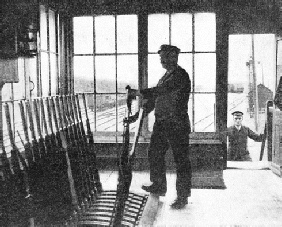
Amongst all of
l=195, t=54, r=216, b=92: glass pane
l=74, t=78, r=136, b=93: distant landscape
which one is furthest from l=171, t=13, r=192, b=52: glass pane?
l=74, t=78, r=136, b=93: distant landscape

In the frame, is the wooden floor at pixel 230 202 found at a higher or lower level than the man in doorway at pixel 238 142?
lower

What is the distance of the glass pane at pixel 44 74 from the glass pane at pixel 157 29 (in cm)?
154

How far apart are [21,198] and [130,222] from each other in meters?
1.12

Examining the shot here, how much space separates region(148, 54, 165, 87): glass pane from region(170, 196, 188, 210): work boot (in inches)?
89.6

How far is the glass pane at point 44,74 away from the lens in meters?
5.01

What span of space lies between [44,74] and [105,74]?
1.17 m

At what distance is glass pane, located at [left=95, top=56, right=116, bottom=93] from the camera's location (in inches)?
238

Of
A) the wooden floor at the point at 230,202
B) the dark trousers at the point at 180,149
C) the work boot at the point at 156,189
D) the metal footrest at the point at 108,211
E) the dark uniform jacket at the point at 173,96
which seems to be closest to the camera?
the metal footrest at the point at 108,211

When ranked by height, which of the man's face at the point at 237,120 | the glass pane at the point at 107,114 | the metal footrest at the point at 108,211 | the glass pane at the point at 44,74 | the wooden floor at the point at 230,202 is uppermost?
the glass pane at the point at 44,74

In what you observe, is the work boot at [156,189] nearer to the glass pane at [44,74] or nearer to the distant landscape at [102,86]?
the glass pane at [44,74]

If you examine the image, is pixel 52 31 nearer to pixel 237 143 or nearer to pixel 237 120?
pixel 237 120

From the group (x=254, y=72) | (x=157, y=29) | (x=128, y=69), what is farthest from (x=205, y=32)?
(x=254, y=72)

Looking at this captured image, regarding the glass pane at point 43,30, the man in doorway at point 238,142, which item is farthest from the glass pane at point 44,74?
the man in doorway at point 238,142

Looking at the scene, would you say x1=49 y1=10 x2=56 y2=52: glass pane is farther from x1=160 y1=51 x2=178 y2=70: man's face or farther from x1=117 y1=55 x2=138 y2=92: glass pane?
x1=160 y1=51 x2=178 y2=70: man's face
